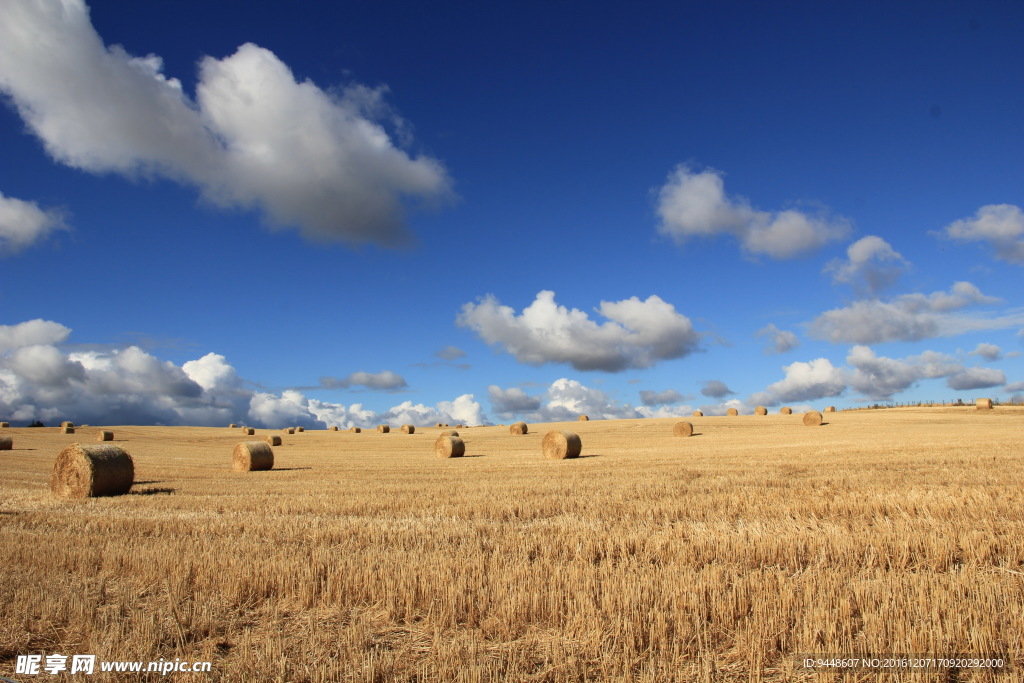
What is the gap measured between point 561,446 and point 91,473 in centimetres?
1655

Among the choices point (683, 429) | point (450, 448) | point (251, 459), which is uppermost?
point (683, 429)

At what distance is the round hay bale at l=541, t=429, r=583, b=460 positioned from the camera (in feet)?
82.8

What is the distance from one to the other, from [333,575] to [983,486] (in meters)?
11.4

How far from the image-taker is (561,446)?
2534 cm

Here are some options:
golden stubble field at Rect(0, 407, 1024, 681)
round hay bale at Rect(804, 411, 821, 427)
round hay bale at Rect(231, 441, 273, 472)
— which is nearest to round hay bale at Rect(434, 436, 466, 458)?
round hay bale at Rect(231, 441, 273, 472)

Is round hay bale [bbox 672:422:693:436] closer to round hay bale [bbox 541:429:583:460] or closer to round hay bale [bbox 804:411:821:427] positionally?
round hay bale [bbox 804:411:821:427]

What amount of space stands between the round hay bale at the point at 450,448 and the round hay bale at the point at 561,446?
4.60 m

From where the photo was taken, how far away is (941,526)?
728cm

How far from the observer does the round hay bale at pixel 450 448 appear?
28.3 metres

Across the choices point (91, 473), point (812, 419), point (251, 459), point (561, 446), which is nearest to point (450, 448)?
point (561, 446)

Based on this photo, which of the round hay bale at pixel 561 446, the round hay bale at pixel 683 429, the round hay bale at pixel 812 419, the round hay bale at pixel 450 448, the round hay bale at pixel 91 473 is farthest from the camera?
the round hay bale at pixel 812 419

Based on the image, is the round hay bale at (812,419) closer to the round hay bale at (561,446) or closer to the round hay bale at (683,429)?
the round hay bale at (683,429)

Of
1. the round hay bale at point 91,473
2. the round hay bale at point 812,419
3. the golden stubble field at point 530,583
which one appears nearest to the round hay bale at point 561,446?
the golden stubble field at point 530,583

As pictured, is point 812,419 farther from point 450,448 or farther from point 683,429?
point 450,448
